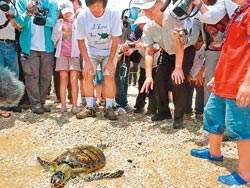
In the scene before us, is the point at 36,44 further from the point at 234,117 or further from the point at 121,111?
the point at 234,117

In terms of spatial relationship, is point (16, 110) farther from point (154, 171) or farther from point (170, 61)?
point (154, 171)

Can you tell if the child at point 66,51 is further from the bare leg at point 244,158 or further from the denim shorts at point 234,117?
the bare leg at point 244,158

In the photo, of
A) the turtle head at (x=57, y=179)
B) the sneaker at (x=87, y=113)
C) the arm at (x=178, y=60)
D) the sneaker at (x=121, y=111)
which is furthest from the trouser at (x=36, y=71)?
the turtle head at (x=57, y=179)

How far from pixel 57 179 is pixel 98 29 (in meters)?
2.34

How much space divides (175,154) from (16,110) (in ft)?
8.41

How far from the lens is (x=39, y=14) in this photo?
15.1ft

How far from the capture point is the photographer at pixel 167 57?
3826 millimetres

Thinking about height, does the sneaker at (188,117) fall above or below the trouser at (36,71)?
below

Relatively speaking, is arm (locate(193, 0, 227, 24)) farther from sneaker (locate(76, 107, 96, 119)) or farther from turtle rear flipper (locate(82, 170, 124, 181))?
sneaker (locate(76, 107, 96, 119))

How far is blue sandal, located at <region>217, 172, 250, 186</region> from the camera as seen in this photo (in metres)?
2.56

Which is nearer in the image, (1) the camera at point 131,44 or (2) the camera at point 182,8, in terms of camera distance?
(2) the camera at point 182,8

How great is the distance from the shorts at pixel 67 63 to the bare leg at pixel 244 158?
2.95 meters

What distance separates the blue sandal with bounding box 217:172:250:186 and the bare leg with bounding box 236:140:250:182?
3cm

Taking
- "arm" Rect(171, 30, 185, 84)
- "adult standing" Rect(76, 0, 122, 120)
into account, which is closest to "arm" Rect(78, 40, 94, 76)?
"adult standing" Rect(76, 0, 122, 120)
